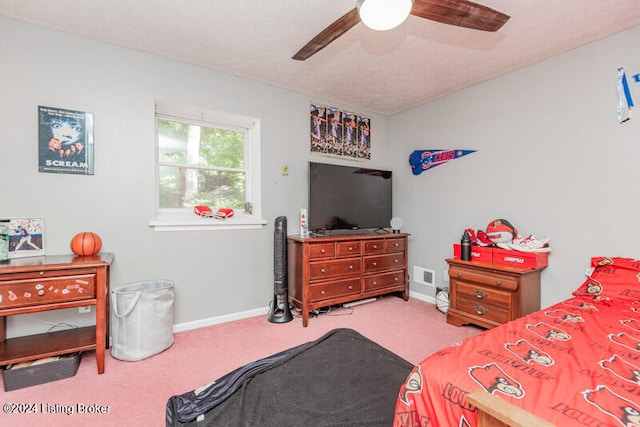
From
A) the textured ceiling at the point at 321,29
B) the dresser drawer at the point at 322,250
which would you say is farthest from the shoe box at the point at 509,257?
the textured ceiling at the point at 321,29

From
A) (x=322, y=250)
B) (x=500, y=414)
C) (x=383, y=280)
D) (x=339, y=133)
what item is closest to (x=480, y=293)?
(x=383, y=280)

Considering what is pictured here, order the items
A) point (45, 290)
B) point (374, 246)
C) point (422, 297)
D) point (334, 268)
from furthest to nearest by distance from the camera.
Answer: point (422, 297) < point (374, 246) < point (334, 268) < point (45, 290)

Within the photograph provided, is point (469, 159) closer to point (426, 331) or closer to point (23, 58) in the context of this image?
point (426, 331)

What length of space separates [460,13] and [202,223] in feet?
8.39

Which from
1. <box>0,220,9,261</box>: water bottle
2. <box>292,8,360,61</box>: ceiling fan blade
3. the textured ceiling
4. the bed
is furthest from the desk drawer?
<box>0,220,9,261</box>: water bottle

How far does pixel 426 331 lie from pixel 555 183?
1761 millimetres

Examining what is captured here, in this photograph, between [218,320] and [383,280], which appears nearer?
[218,320]

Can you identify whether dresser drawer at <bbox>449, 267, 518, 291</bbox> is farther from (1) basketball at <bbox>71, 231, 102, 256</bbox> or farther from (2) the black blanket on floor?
(1) basketball at <bbox>71, 231, 102, 256</bbox>

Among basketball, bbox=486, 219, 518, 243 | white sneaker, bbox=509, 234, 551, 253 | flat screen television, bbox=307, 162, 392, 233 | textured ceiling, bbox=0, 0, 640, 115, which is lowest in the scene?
white sneaker, bbox=509, 234, 551, 253

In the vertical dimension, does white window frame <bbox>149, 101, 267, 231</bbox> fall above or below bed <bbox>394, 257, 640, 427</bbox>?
above

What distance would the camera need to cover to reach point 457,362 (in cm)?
112

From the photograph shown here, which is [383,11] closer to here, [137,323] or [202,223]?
[202,223]

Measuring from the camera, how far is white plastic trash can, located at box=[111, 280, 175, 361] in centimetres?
219

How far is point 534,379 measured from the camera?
1.01 metres
